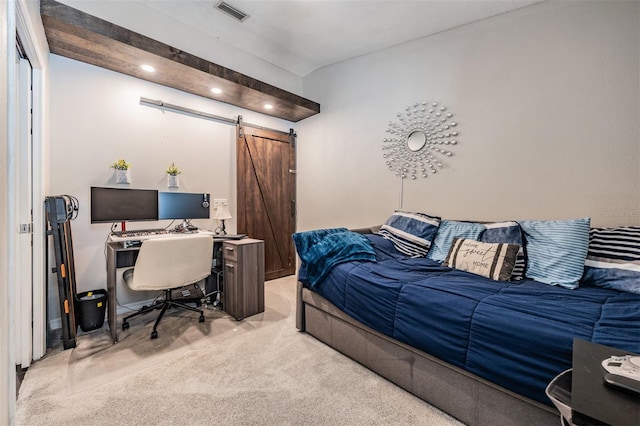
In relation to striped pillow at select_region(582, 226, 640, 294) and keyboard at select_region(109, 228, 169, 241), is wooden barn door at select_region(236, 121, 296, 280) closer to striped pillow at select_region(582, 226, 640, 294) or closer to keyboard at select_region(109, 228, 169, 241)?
keyboard at select_region(109, 228, 169, 241)

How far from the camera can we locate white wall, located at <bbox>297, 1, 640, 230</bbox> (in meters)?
1.97

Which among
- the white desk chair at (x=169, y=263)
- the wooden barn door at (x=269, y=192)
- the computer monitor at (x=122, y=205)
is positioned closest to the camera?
the white desk chair at (x=169, y=263)

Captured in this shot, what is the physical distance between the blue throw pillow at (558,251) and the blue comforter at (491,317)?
107 millimetres

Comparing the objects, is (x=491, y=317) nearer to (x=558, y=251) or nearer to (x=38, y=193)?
(x=558, y=251)

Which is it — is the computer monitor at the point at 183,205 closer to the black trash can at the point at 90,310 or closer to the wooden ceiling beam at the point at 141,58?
the black trash can at the point at 90,310

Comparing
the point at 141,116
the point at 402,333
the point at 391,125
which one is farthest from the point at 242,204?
the point at 402,333

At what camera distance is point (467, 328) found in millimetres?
1331

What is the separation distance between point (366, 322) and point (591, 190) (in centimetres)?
195

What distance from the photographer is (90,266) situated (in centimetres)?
260

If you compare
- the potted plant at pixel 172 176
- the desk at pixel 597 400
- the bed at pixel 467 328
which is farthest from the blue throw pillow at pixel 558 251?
the potted plant at pixel 172 176

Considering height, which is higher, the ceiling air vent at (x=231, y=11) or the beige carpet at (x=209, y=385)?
the ceiling air vent at (x=231, y=11)

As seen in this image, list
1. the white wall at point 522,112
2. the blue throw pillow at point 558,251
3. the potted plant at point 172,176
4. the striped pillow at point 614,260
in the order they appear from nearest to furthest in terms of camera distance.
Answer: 1. the striped pillow at point 614,260
2. the blue throw pillow at point 558,251
3. the white wall at point 522,112
4. the potted plant at point 172,176

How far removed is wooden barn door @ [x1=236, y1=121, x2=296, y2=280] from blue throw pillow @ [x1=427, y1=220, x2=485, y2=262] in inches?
88.8

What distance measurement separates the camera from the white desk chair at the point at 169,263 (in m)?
2.14
